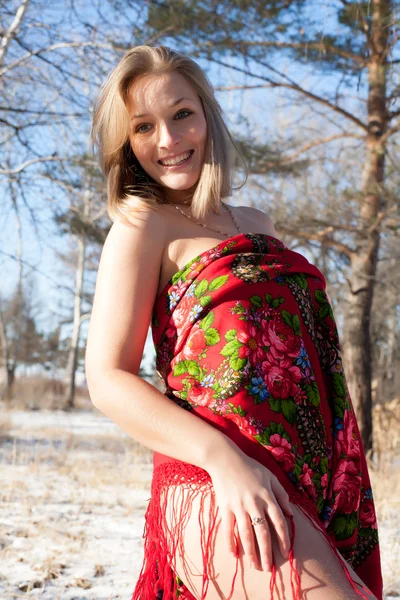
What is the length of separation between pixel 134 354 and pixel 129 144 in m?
0.57

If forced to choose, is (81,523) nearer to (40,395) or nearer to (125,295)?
(125,295)

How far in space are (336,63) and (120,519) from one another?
5.41 m

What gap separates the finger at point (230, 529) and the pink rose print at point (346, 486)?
347 mm

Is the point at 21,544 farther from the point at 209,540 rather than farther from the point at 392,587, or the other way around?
the point at 209,540

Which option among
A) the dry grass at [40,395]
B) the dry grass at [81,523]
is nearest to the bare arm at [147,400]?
the dry grass at [81,523]

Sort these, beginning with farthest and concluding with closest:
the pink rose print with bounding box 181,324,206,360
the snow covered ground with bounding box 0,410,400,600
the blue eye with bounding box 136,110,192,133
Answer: the snow covered ground with bounding box 0,410,400,600 → the blue eye with bounding box 136,110,192,133 → the pink rose print with bounding box 181,324,206,360

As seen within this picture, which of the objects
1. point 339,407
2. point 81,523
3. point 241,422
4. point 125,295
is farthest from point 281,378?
point 81,523

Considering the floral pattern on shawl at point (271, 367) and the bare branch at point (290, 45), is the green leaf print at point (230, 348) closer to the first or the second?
the floral pattern on shawl at point (271, 367)

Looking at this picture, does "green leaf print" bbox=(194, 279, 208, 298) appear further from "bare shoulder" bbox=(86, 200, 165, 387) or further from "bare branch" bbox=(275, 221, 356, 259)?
"bare branch" bbox=(275, 221, 356, 259)

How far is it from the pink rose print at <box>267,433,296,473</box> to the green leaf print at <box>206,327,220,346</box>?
21 centimetres

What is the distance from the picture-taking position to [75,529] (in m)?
3.96

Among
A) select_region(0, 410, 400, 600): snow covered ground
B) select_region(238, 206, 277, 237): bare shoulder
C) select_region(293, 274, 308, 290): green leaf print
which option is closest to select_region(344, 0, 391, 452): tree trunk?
select_region(0, 410, 400, 600): snow covered ground

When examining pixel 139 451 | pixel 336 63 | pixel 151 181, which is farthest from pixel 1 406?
pixel 151 181

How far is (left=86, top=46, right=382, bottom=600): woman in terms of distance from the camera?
41.3 inches
